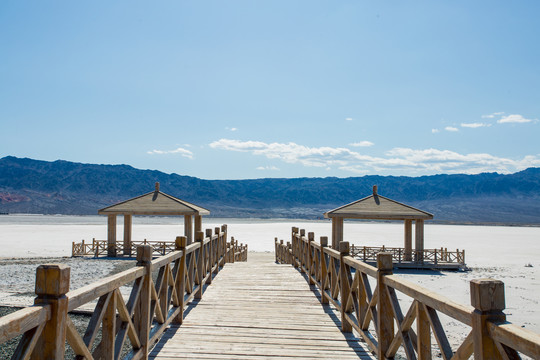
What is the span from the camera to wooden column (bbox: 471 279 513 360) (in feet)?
6.49

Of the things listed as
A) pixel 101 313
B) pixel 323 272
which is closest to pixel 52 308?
pixel 101 313

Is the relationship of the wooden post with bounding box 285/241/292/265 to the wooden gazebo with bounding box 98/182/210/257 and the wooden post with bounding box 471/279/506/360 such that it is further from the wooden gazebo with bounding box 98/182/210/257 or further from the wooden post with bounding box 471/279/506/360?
the wooden post with bounding box 471/279/506/360

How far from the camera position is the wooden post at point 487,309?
1.98 meters

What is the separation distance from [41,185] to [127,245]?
13119 centimetres

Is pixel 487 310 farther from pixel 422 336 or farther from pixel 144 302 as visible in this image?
pixel 144 302

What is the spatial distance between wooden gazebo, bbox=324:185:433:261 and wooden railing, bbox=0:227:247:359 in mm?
11084

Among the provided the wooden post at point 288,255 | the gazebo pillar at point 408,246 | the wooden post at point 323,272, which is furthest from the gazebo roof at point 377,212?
the wooden post at point 323,272

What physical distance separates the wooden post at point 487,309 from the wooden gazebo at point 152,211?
49.1 feet

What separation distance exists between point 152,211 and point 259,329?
13081 mm

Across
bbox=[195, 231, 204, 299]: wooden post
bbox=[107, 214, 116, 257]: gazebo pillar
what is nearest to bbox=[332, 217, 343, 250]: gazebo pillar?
bbox=[107, 214, 116, 257]: gazebo pillar

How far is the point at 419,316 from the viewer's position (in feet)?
9.15

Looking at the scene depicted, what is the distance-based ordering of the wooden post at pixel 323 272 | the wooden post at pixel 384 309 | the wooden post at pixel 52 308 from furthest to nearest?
the wooden post at pixel 323 272 < the wooden post at pixel 384 309 < the wooden post at pixel 52 308

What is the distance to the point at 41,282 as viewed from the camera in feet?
6.82

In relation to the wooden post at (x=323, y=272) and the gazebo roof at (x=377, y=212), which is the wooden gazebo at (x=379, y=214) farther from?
the wooden post at (x=323, y=272)
